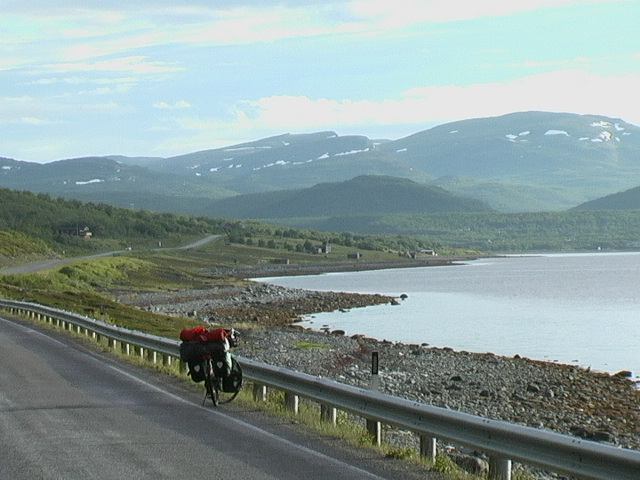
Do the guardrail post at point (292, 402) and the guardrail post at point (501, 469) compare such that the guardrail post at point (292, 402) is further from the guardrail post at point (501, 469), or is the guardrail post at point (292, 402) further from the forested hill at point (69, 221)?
the forested hill at point (69, 221)

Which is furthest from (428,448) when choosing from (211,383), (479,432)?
(211,383)

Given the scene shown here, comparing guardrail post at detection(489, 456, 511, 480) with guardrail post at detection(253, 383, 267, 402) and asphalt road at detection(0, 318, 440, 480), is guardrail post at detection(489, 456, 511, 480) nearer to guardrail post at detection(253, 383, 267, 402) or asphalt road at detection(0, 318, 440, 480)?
asphalt road at detection(0, 318, 440, 480)

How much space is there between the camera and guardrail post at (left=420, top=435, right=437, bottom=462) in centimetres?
1252

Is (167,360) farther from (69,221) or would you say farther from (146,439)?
(69,221)

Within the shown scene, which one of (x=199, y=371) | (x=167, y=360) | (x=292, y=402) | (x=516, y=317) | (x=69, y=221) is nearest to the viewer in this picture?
(x=292, y=402)

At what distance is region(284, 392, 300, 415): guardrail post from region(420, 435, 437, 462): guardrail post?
377cm

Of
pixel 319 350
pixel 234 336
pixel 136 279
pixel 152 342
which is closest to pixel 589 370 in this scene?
pixel 319 350

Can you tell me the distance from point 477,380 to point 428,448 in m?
22.3

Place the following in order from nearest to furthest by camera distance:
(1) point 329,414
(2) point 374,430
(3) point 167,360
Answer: (2) point 374,430 < (1) point 329,414 < (3) point 167,360

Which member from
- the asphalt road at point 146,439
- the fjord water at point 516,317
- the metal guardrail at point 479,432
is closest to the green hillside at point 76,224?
the fjord water at point 516,317

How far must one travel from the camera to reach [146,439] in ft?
45.0

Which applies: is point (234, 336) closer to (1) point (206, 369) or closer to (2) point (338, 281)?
(1) point (206, 369)

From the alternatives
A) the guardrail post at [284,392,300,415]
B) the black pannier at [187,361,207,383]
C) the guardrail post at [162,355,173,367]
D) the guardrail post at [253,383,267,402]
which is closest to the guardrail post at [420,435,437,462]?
the guardrail post at [284,392,300,415]

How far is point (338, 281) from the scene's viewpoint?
414ft
